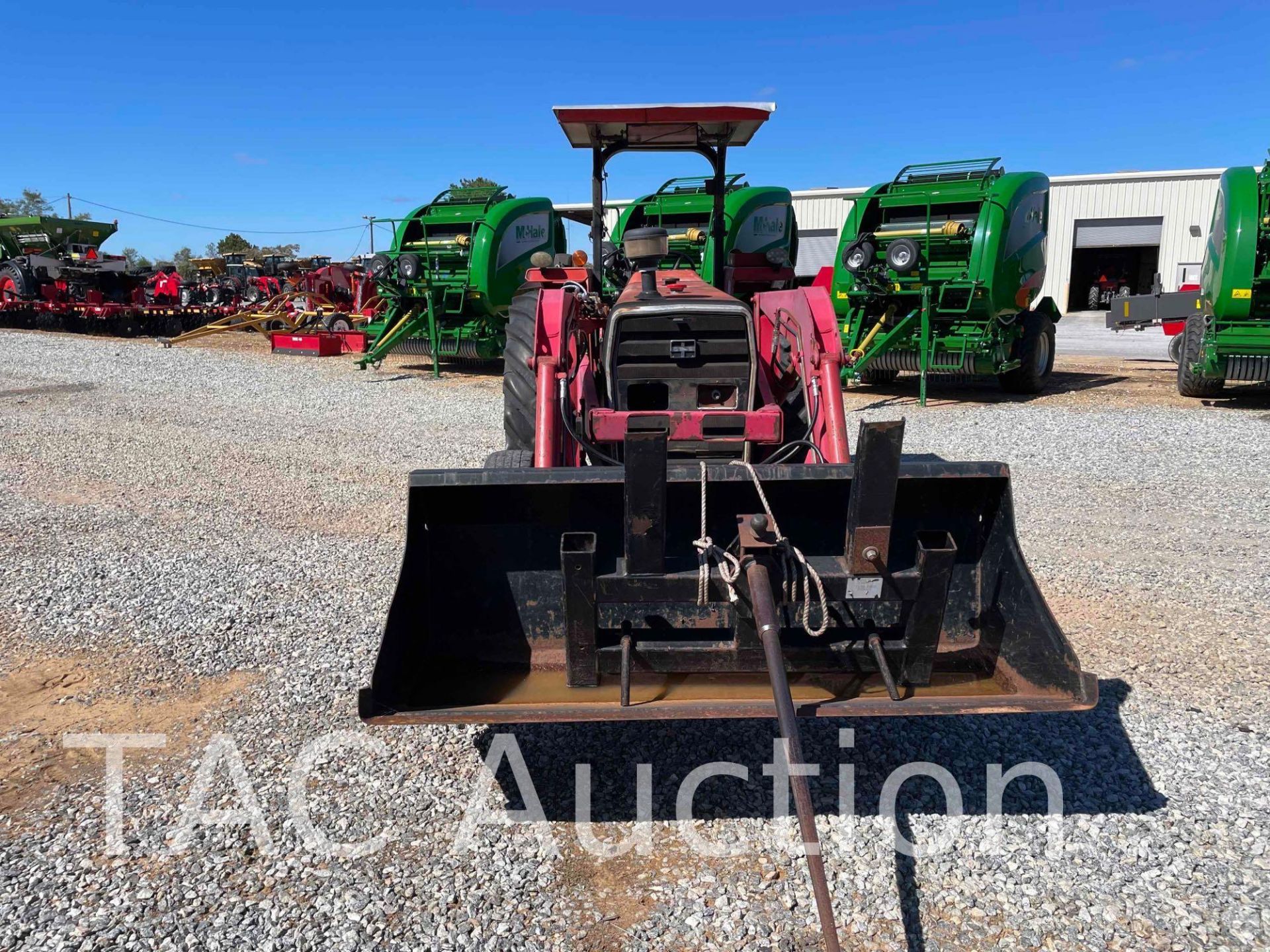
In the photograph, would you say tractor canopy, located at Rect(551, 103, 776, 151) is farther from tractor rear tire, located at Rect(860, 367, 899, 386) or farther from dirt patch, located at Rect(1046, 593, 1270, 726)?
tractor rear tire, located at Rect(860, 367, 899, 386)

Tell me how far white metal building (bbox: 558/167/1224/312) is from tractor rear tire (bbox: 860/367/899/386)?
16952 millimetres

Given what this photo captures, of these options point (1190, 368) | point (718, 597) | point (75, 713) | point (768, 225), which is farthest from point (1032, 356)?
point (75, 713)

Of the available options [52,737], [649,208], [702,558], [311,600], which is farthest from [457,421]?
[702,558]

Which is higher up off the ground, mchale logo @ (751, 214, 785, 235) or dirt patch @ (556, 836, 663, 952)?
mchale logo @ (751, 214, 785, 235)

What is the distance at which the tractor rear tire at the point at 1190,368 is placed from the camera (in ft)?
34.1

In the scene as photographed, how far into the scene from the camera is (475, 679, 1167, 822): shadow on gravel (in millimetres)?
2910

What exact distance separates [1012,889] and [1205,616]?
2465 mm

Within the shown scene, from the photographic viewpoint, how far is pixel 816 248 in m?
31.1

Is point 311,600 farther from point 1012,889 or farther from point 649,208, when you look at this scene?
point 649,208

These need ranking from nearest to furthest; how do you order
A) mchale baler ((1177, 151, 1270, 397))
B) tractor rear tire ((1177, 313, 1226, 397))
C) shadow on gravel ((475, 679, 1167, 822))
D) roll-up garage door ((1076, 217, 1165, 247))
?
shadow on gravel ((475, 679, 1167, 822)) < mchale baler ((1177, 151, 1270, 397)) < tractor rear tire ((1177, 313, 1226, 397)) < roll-up garage door ((1076, 217, 1165, 247))

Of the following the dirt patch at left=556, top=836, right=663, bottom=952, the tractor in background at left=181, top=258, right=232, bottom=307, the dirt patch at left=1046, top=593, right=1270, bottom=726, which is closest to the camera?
the dirt patch at left=556, top=836, right=663, bottom=952

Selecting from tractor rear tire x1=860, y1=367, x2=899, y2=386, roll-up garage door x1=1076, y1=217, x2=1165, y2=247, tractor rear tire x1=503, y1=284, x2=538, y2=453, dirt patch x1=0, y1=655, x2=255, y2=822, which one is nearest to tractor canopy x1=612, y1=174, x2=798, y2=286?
tractor rear tire x1=860, y1=367, x2=899, y2=386

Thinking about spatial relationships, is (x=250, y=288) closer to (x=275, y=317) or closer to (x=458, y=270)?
(x=275, y=317)

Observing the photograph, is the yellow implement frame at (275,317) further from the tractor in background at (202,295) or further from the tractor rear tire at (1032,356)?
the tractor rear tire at (1032,356)
